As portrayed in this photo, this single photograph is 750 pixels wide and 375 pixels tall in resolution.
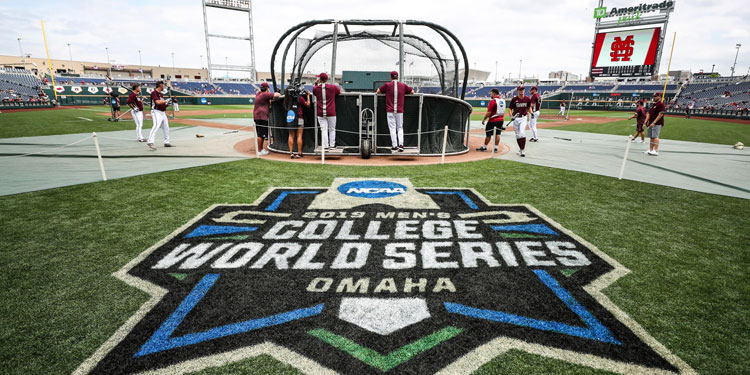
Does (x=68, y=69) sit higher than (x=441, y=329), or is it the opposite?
(x=68, y=69)

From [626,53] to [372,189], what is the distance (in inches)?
2244

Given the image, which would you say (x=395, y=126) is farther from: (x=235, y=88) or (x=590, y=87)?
(x=235, y=88)

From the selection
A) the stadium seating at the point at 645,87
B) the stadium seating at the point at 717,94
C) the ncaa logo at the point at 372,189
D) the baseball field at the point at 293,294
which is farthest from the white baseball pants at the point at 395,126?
the stadium seating at the point at 645,87

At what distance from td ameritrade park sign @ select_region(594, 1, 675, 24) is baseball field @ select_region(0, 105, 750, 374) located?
178 feet

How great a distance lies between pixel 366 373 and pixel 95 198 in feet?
19.2

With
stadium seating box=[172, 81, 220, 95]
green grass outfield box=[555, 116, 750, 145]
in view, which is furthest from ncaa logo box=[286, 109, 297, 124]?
stadium seating box=[172, 81, 220, 95]

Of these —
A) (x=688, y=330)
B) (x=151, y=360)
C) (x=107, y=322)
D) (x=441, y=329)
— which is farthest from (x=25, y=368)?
(x=688, y=330)

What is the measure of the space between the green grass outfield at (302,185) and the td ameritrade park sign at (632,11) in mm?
54503

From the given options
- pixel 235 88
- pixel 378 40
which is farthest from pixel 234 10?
pixel 378 40

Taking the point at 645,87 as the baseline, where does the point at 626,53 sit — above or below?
above

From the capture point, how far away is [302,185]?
256 inches

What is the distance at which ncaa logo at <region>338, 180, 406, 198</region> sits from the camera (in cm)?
595

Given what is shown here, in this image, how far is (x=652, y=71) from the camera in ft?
146

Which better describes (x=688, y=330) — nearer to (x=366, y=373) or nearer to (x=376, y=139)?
(x=366, y=373)
